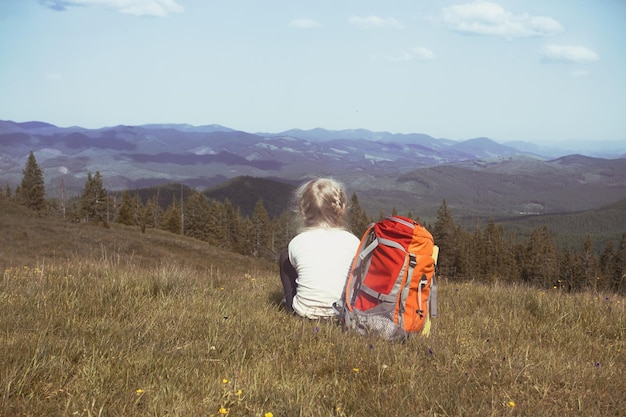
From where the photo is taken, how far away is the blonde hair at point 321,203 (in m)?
5.12

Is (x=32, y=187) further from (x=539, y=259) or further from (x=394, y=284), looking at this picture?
(x=394, y=284)

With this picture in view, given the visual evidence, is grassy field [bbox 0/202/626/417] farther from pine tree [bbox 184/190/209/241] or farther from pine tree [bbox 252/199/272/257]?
pine tree [bbox 252/199/272/257]

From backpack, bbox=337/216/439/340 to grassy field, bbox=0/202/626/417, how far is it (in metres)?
0.24

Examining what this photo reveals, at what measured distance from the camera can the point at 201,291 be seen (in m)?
5.95

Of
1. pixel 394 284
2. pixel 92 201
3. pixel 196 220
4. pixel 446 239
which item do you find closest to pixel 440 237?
pixel 446 239

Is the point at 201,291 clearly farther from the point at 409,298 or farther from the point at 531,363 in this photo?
the point at 531,363

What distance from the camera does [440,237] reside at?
227 feet

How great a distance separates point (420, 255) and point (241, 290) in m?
3.18

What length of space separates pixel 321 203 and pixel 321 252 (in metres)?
0.53

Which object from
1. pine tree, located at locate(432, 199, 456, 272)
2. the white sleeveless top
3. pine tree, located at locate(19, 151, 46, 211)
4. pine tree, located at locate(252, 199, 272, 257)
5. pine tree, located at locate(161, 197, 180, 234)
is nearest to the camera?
the white sleeveless top

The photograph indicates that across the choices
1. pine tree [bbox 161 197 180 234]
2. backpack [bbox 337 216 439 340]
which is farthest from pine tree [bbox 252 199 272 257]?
backpack [bbox 337 216 439 340]

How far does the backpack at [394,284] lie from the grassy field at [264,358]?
9.4 inches

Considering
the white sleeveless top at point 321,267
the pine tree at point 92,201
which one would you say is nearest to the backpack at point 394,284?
the white sleeveless top at point 321,267

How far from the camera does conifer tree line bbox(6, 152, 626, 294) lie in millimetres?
72625
